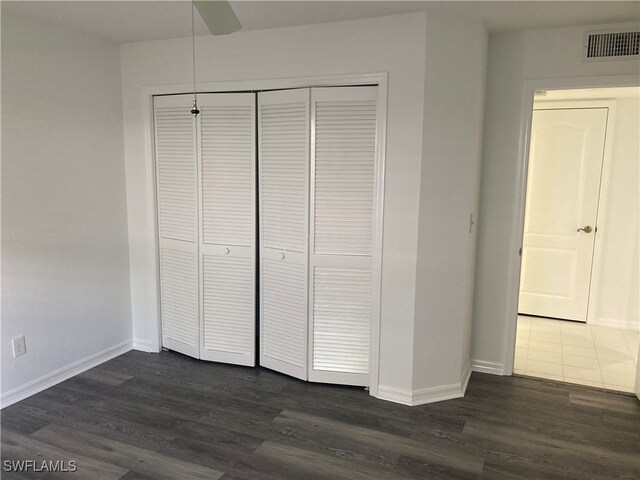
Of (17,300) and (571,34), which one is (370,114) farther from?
(17,300)

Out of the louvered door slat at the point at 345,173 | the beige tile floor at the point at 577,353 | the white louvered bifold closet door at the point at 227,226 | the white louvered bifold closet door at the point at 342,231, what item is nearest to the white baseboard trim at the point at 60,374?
the white louvered bifold closet door at the point at 227,226

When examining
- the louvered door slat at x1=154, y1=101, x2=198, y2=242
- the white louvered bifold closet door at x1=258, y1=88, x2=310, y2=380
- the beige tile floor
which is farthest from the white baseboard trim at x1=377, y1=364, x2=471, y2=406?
the louvered door slat at x1=154, y1=101, x2=198, y2=242

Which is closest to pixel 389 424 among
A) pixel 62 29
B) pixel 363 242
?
pixel 363 242

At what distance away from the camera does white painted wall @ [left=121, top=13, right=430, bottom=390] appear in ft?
9.17

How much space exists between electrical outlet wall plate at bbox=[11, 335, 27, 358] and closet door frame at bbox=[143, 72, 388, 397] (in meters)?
0.94

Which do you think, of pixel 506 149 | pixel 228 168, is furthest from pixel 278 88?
pixel 506 149

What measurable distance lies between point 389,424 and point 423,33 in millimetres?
2241

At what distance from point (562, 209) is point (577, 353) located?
56.7 inches

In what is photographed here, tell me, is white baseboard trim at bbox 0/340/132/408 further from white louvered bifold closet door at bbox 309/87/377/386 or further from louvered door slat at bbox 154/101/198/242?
white louvered bifold closet door at bbox 309/87/377/386

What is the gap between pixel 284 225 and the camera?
3.23 metres

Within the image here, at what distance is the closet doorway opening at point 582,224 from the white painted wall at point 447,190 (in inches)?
57.0

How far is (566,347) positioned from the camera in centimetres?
407

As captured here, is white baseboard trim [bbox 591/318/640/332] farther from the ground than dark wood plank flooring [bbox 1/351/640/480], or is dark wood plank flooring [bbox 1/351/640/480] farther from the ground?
white baseboard trim [bbox 591/318/640/332]

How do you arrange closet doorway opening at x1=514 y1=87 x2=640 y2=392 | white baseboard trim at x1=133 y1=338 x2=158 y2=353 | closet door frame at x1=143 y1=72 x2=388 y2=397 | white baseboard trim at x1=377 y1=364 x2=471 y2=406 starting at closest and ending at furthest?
closet door frame at x1=143 y1=72 x2=388 y2=397
white baseboard trim at x1=377 y1=364 x2=471 y2=406
white baseboard trim at x1=133 y1=338 x2=158 y2=353
closet doorway opening at x1=514 y1=87 x2=640 y2=392
